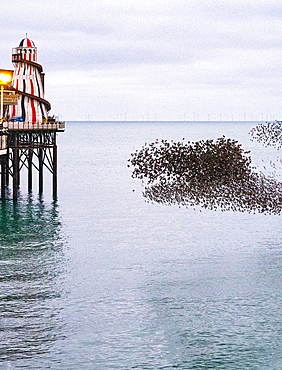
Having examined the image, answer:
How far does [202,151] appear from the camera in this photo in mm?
50500

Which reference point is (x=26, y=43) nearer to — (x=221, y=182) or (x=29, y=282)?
(x=221, y=182)

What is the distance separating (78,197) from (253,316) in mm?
32638

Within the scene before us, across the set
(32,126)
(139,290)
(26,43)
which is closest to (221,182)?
(32,126)

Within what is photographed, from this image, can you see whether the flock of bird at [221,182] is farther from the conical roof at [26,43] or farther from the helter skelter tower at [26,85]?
the conical roof at [26,43]

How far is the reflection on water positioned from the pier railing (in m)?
6.84

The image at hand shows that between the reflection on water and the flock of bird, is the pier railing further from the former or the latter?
the flock of bird

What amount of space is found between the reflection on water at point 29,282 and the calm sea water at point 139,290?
0.18 ft

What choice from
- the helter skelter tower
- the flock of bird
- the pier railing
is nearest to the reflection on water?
the pier railing

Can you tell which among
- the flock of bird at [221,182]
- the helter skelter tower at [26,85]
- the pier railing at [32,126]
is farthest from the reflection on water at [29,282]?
the flock of bird at [221,182]

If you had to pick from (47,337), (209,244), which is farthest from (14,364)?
(209,244)

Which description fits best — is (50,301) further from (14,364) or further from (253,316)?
(253,316)

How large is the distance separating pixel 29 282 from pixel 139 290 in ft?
14.4

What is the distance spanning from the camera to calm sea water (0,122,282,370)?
19.8 metres

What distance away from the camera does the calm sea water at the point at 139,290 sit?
65.0ft
